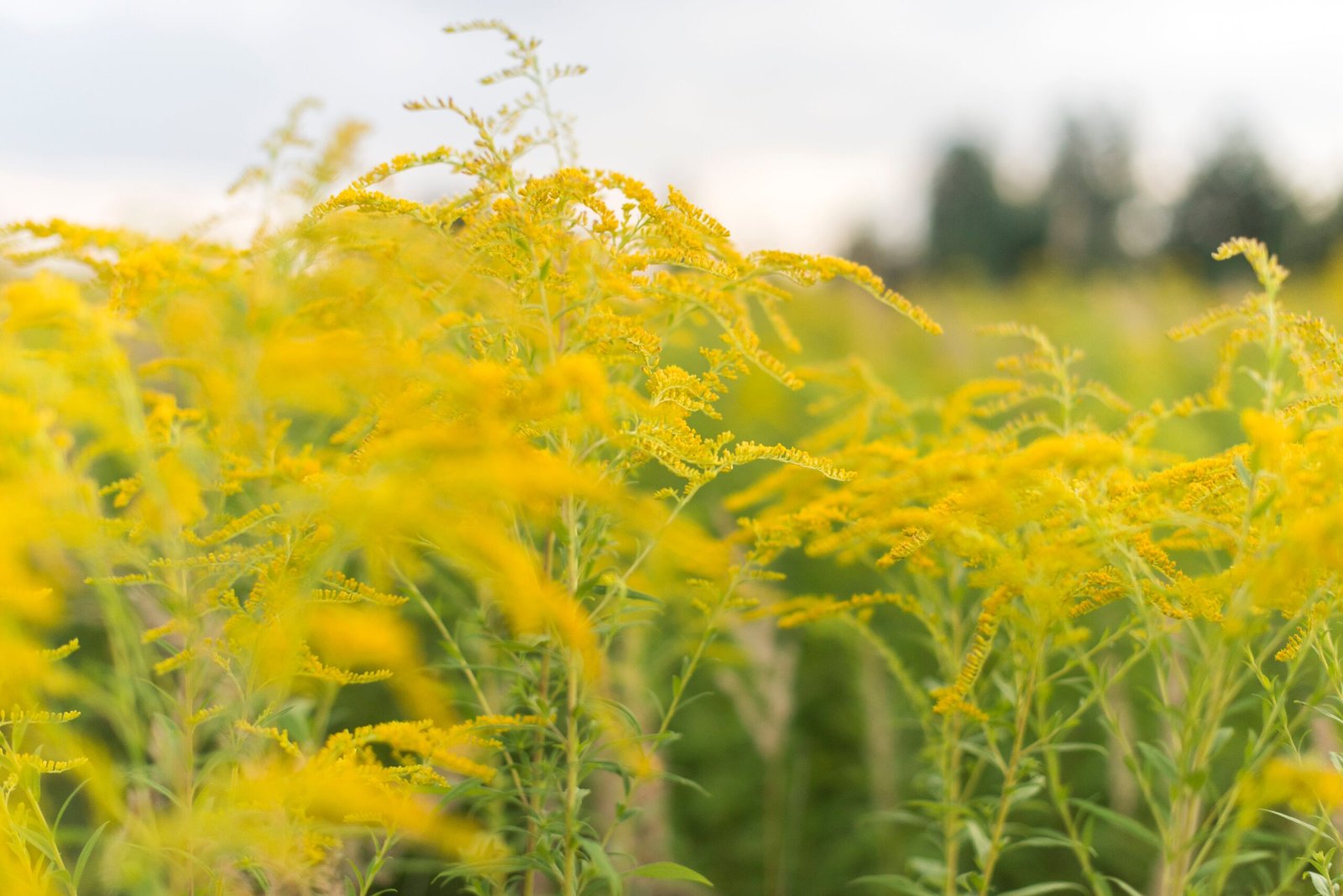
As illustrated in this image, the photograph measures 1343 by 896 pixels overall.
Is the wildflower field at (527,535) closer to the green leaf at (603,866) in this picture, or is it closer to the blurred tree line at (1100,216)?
the green leaf at (603,866)

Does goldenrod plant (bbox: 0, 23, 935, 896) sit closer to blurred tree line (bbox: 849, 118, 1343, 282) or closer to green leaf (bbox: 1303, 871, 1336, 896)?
green leaf (bbox: 1303, 871, 1336, 896)

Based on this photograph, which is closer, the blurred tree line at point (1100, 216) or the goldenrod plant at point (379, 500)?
the goldenrod plant at point (379, 500)

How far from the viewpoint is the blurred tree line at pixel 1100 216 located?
35438 mm

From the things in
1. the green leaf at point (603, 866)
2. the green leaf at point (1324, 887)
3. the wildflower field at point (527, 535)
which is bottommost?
the green leaf at point (1324, 887)

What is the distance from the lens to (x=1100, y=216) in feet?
172

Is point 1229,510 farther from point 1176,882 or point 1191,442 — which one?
point 1191,442

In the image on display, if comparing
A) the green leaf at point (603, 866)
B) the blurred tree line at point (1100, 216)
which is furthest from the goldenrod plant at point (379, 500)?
the blurred tree line at point (1100, 216)

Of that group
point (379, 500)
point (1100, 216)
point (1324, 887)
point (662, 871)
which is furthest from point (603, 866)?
point (1100, 216)

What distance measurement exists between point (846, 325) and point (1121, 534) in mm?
9727

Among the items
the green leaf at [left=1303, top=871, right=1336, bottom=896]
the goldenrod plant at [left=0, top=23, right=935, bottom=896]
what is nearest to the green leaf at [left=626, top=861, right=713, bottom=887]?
the goldenrod plant at [left=0, top=23, right=935, bottom=896]

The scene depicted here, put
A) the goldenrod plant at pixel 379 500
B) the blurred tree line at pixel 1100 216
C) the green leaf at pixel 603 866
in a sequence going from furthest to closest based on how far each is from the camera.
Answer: the blurred tree line at pixel 1100 216
the green leaf at pixel 603 866
the goldenrod plant at pixel 379 500

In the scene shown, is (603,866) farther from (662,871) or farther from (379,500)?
(379,500)

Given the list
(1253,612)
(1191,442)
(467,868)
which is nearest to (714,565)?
(467,868)

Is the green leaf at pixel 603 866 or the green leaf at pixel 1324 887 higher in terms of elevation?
the green leaf at pixel 603 866
